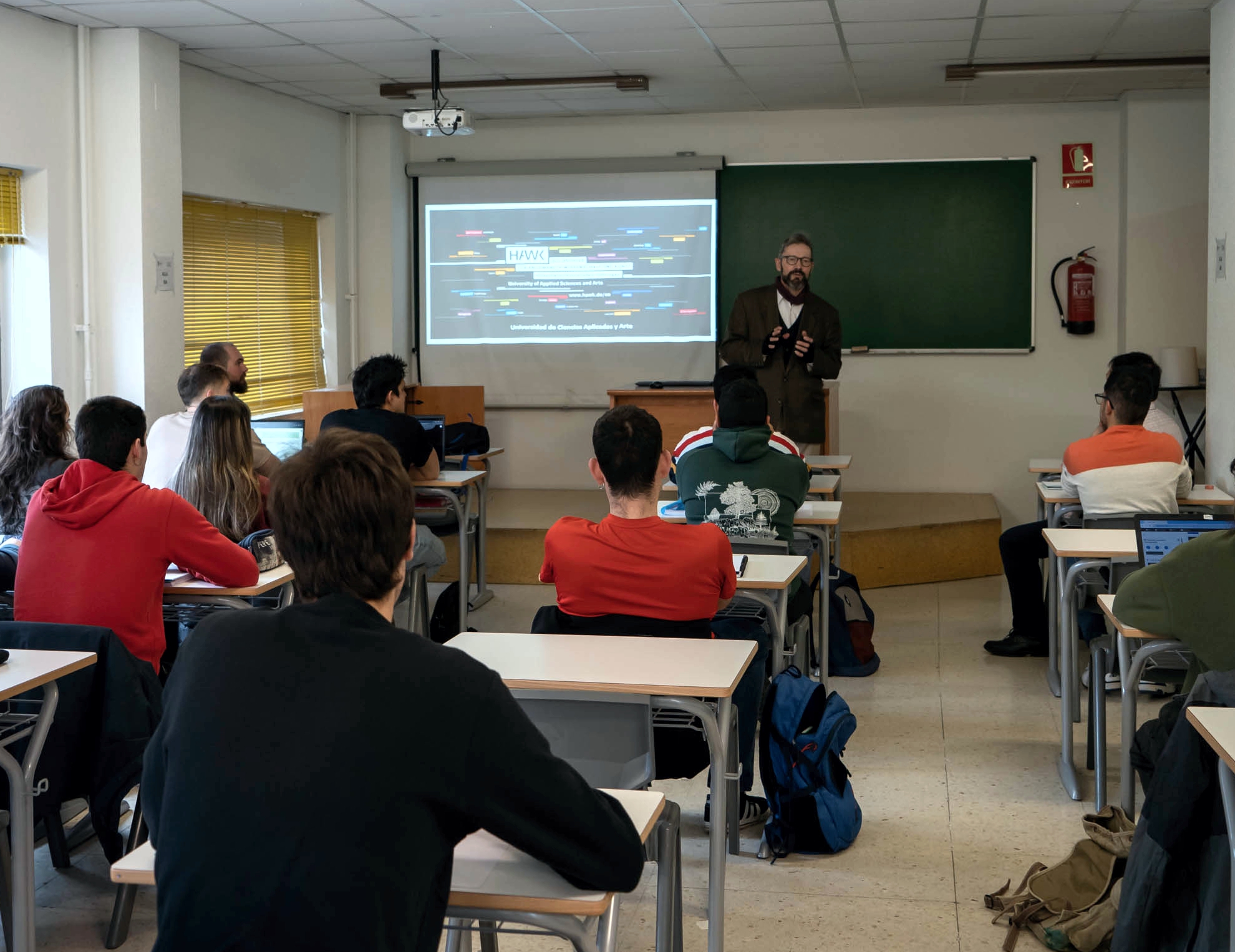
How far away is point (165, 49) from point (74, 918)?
4548mm

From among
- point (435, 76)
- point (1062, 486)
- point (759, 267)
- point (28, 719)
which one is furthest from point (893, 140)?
point (28, 719)

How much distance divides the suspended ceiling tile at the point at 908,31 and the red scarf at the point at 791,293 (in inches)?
48.7

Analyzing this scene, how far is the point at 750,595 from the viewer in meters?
3.47

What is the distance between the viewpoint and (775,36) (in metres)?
6.13

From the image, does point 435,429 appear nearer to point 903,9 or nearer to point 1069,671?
point 903,9

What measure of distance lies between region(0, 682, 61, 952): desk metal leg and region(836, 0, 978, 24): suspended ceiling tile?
451cm

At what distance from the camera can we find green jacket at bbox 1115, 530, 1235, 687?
8.72ft

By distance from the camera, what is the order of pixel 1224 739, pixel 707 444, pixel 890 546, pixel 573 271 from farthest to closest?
pixel 573 271 → pixel 890 546 → pixel 707 444 → pixel 1224 739

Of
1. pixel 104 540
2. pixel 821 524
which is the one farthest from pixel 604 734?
pixel 821 524

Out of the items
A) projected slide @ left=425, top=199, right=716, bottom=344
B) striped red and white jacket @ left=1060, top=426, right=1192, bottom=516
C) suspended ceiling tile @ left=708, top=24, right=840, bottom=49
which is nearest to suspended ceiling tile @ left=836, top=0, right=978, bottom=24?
suspended ceiling tile @ left=708, top=24, right=840, bottom=49

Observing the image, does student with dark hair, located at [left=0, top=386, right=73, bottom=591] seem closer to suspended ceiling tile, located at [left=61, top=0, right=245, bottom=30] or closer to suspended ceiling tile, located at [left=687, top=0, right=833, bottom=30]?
suspended ceiling tile, located at [left=61, top=0, right=245, bottom=30]

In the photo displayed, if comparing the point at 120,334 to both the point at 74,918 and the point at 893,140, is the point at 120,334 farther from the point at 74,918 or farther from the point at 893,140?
the point at 893,140

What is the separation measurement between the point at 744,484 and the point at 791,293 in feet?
8.44

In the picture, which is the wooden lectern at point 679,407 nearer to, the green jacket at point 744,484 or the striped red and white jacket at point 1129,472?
the striped red and white jacket at point 1129,472
